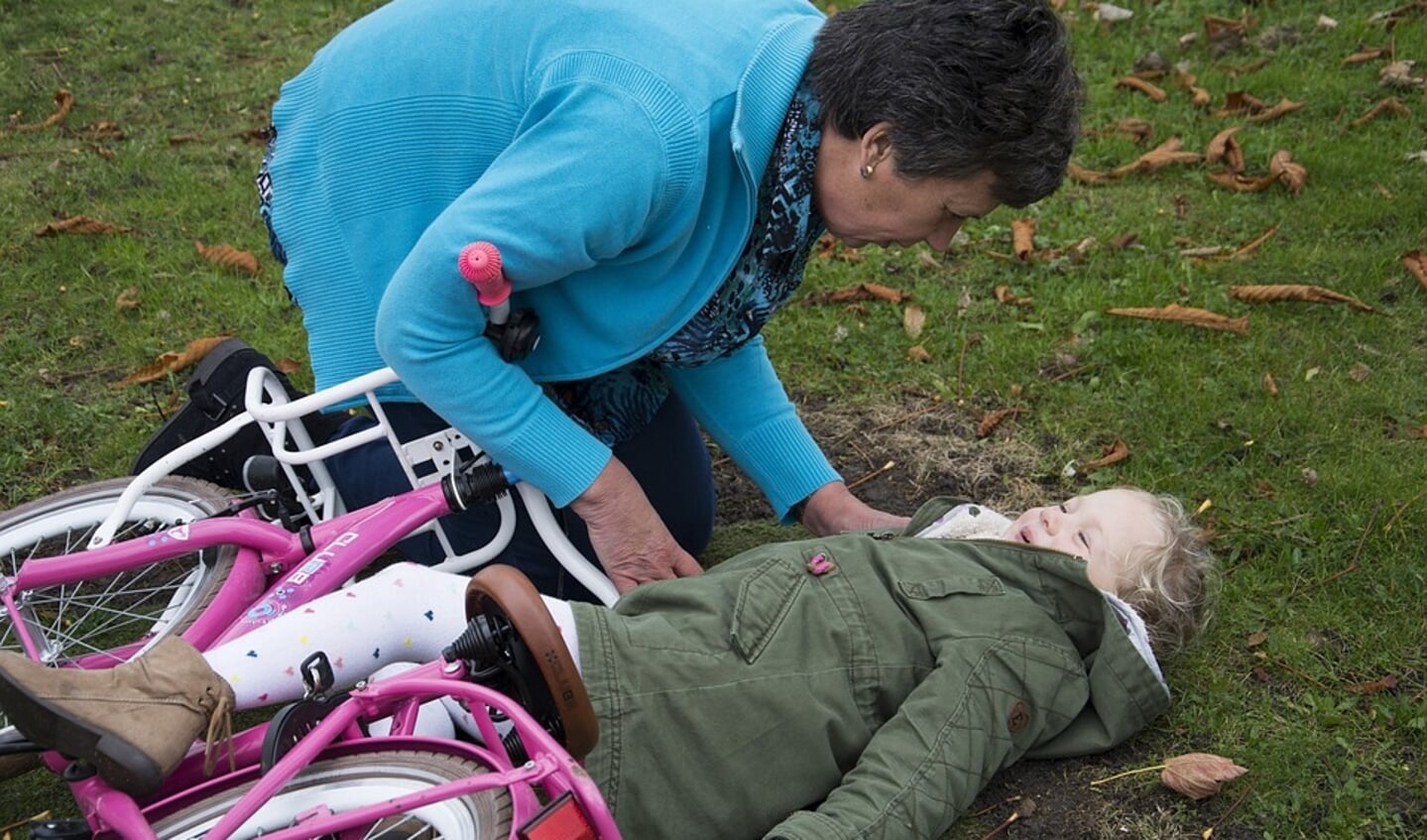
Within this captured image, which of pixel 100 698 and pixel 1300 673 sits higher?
pixel 100 698

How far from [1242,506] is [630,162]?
193 cm

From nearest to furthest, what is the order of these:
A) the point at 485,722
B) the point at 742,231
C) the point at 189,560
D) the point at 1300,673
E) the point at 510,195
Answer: the point at 485,722 → the point at 510,195 → the point at 742,231 → the point at 1300,673 → the point at 189,560

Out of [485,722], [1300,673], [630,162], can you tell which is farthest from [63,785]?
[1300,673]

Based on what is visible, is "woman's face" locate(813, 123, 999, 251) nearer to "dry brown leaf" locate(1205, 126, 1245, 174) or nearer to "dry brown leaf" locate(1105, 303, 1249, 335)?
"dry brown leaf" locate(1105, 303, 1249, 335)

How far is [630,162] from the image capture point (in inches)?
82.4

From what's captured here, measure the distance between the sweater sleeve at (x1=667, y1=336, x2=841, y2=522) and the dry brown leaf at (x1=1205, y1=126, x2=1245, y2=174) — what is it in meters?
2.61

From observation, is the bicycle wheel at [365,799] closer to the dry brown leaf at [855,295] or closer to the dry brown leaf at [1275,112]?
the dry brown leaf at [855,295]

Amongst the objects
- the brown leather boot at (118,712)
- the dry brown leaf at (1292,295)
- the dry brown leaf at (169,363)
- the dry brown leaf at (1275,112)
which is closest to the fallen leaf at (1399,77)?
the dry brown leaf at (1275,112)

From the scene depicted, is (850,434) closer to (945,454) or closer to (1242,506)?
(945,454)

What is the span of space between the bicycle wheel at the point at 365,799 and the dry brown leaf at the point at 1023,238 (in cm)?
308

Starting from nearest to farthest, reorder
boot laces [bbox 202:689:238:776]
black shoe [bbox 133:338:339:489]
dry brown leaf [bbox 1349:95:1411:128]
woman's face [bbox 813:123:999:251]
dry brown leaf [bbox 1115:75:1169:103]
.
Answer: boot laces [bbox 202:689:238:776]
woman's face [bbox 813:123:999:251]
black shoe [bbox 133:338:339:489]
dry brown leaf [bbox 1349:95:1411:128]
dry brown leaf [bbox 1115:75:1169:103]

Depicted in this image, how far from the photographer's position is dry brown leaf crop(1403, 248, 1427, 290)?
13.0 ft

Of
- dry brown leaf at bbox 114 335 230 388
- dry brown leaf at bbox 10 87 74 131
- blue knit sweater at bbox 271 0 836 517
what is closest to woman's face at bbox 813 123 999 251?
blue knit sweater at bbox 271 0 836 517

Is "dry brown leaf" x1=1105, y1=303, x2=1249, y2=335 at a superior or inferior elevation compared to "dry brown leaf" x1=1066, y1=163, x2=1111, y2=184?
inferior
